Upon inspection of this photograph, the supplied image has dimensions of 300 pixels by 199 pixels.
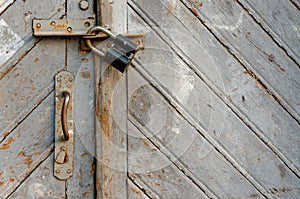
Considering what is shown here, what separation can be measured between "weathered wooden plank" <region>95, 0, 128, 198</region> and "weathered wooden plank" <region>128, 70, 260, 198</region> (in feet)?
0.10

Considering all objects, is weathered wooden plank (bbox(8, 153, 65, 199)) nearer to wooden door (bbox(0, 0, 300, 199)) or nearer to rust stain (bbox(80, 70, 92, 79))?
wooden door (bbox(0, 0, 300, 199))

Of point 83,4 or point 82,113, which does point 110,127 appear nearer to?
point 82,113

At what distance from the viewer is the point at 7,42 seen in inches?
54.5

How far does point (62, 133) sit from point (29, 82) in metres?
0.18

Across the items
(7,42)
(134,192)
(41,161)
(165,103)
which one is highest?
(7,42)

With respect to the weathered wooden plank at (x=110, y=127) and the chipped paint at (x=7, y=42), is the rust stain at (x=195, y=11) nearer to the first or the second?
the weathered wooden plank at (x=110, y=127)

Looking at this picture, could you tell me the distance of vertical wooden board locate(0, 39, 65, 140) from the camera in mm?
1375

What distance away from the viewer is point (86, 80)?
55.5 inches

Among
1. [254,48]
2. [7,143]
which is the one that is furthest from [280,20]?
[7,143]

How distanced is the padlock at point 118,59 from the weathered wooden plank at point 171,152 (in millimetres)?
78

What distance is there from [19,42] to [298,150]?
0.91 m

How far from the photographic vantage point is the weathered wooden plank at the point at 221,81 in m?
1.44

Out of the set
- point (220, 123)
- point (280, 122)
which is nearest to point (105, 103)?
point (220, 123)

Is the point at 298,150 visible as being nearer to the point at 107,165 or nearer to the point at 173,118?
the point at 173,118
